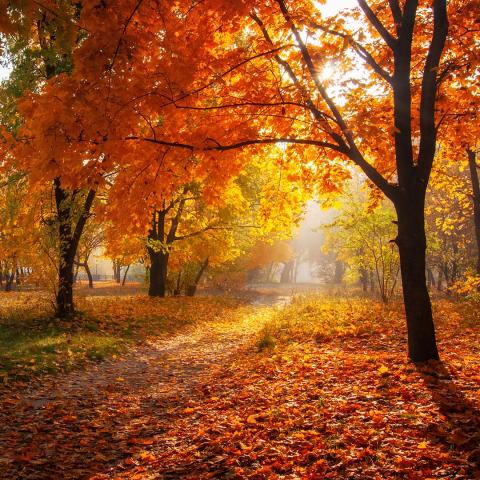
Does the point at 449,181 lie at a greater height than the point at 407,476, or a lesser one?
greater

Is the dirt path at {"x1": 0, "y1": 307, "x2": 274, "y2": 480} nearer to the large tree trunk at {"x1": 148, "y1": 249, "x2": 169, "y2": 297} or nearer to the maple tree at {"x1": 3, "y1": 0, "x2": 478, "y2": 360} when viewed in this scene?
the maple tree at {"x1": 3, "y1": 0, "x2": 478, "y2": 360}

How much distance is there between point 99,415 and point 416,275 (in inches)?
224

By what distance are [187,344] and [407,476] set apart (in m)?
9.32

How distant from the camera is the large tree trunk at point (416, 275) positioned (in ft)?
23.2

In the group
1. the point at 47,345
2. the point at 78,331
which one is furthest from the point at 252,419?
the point at 78,331

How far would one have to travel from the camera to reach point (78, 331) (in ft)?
40.3

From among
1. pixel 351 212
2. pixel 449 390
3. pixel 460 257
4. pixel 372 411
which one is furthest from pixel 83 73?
pixel 460 257

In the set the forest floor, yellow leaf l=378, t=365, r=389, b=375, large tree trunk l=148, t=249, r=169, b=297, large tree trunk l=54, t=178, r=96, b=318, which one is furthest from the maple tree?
large tree trunk l=148, t=249, r=169, b=297

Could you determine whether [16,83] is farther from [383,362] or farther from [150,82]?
[383,362]

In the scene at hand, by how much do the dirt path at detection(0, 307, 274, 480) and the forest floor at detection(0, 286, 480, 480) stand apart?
28 mm

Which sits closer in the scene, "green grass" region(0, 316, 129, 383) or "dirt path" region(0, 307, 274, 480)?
"dirt path" region(0, 307, 274, 480)

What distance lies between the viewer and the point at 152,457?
504 cm

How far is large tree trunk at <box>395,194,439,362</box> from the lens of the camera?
23.2 feet

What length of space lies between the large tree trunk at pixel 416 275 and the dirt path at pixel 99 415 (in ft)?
13.0
